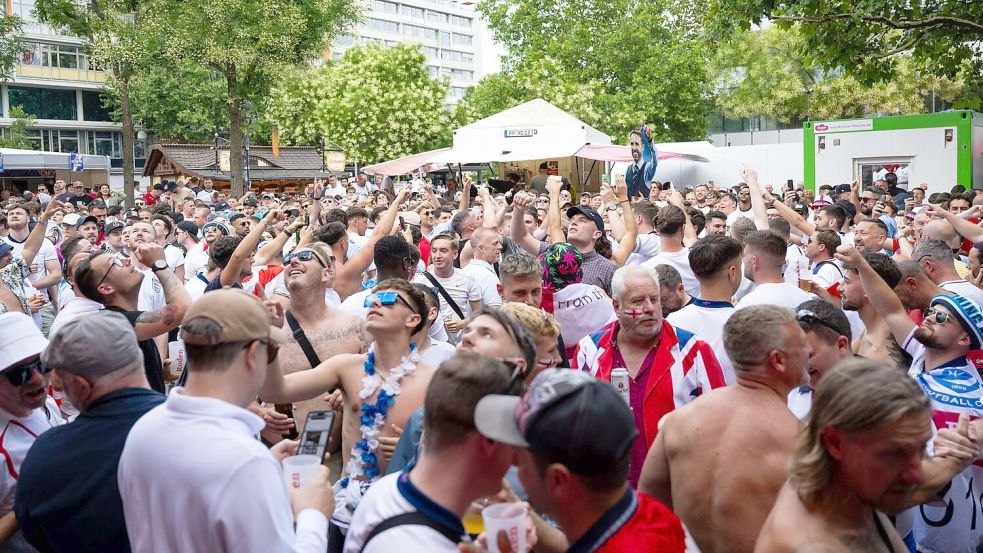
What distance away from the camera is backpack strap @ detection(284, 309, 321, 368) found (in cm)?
513

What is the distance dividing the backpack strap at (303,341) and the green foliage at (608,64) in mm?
34715

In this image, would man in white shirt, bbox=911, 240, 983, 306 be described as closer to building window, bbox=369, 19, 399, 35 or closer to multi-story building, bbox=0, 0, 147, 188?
multi-story building, bbox=0, 0, 147, 188

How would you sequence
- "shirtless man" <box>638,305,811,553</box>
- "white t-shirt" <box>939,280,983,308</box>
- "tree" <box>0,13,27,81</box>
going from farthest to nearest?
1. "tree" <box>0,13,27,81</box>
2. "white t-shirt" <box>939,280,983,308</box>
3. "shirtless man" <box>638,305,811,553</box>

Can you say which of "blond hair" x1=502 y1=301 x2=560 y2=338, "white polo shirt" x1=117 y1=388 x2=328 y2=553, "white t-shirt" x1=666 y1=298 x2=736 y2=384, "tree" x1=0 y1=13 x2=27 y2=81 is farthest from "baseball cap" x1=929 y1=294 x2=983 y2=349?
"tree" x1=0 y1=13 x2=27 y2=81

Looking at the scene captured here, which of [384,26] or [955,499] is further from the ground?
[384,26]

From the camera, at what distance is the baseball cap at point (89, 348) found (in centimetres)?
308

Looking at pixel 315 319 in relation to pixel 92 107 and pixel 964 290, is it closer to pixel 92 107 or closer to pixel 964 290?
pixel 964 290

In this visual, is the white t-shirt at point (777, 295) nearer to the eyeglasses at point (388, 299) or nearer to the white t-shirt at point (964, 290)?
the white t-shirt at point (964, 290)

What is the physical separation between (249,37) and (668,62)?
20.7 m

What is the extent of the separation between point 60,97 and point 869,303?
240ft

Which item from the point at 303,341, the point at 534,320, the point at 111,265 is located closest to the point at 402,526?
the point at 534,320

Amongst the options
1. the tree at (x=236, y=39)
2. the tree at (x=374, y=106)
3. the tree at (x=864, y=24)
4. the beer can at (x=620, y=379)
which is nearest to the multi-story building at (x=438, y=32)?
the tree at (x=374, y=106)

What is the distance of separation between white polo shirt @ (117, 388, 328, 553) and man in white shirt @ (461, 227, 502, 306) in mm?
3904

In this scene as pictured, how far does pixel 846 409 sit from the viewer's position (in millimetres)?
2436
